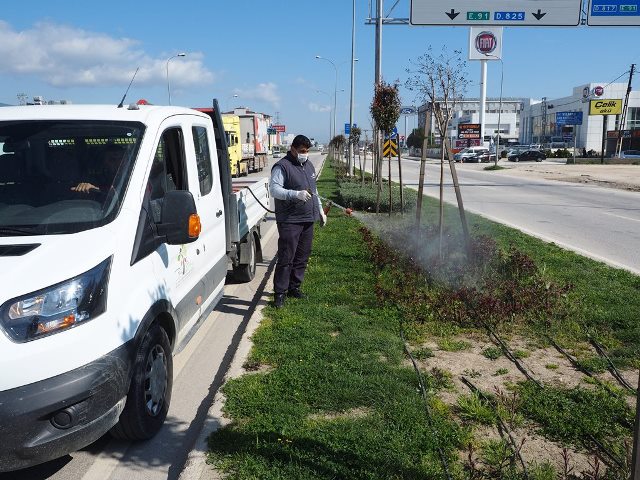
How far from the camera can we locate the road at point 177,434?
344 centimetres

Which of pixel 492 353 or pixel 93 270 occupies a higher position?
pixel 93 270

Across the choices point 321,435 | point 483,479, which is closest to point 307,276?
point 321,435

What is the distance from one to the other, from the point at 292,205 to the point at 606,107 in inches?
2636

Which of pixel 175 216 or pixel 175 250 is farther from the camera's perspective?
pixel 175 250

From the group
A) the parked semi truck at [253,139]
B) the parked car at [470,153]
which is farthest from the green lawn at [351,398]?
the parked car at [470,153]

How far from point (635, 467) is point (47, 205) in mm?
3389

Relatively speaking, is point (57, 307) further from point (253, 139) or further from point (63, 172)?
point (253, 139)

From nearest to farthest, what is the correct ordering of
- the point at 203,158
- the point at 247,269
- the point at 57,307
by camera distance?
the point at 57,307
the point at 203,158
the point at 247,269

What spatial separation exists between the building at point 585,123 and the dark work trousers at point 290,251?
3013 inches

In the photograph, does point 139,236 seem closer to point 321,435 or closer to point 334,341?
point 321,435

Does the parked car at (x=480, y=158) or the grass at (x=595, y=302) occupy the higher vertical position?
the grass at (x=595, y=302)

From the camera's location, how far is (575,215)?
16.0 metres

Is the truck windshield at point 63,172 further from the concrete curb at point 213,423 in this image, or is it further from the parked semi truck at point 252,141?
the parked semi truck at point 252,141

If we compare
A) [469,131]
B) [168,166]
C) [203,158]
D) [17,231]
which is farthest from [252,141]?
[469,131]
